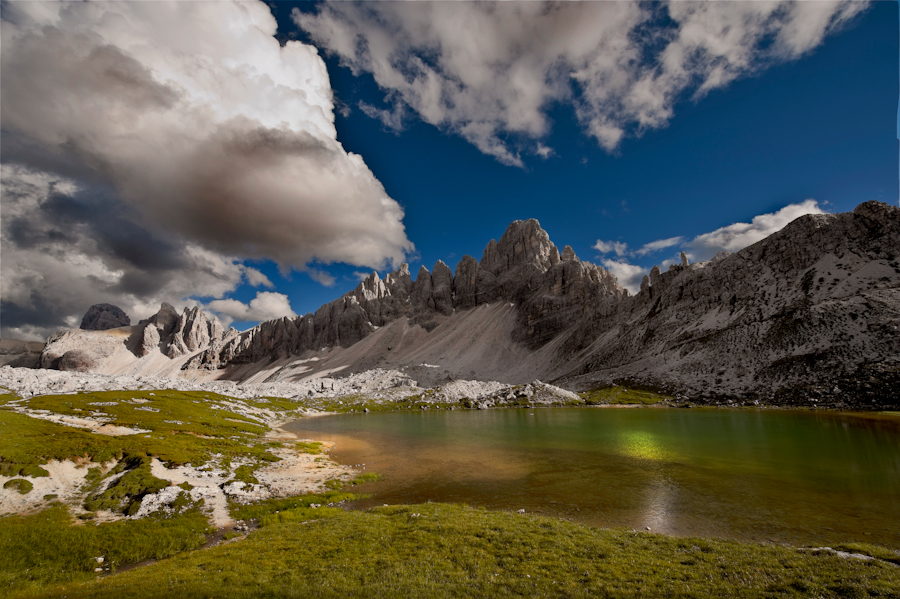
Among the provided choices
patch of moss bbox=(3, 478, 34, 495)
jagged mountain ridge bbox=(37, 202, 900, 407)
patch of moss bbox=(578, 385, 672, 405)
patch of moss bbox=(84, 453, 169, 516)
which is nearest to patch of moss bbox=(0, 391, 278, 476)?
patch of moss bbox=(3, 478, 34, 495)

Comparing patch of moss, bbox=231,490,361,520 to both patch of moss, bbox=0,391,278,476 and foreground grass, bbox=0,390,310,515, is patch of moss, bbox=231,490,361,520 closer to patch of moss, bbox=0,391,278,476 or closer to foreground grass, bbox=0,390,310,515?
foreground grass, bbox=0,390,310,515

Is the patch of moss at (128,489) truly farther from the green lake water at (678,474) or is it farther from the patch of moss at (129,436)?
the green lake water at (678,474)

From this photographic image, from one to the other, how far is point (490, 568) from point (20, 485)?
27.0 m

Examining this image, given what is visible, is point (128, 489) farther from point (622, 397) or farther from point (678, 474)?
point (622, 397)

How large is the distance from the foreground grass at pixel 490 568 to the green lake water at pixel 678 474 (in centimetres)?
572

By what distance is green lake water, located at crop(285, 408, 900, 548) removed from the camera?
20312mm

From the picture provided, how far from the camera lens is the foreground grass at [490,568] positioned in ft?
37.0

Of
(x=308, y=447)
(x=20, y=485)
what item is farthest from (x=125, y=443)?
(x=308, y=447)

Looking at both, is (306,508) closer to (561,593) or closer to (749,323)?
(561,593)

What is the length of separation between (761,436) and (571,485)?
34.9 metres

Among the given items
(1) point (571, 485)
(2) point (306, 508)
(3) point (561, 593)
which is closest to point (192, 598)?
(3) point (561, 593)

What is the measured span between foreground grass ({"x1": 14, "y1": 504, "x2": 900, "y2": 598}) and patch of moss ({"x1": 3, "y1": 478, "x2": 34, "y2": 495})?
41.3 ft

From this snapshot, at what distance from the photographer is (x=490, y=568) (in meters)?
13.3

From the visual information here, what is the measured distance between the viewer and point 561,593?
37.5ft
